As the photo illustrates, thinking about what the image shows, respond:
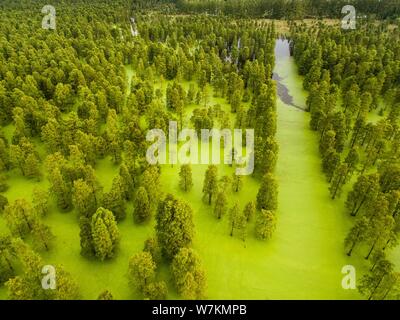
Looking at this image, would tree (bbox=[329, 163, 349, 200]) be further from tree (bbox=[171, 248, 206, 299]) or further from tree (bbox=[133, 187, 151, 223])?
tree (bbox=[133, 187, 151, 223])

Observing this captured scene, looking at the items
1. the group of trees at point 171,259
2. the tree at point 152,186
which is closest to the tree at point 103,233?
the group of trees at point 171,259

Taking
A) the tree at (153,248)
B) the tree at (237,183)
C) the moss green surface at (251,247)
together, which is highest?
the tree at (153,248)

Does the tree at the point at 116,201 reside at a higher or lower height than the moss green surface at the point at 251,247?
higher

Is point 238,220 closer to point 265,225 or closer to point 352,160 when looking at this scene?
point 265,225

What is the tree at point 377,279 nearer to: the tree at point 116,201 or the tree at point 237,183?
the tree at point 237,183

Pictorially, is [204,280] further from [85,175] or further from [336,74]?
[336,74]

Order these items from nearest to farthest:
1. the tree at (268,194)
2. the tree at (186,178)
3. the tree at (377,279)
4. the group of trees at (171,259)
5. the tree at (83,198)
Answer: the tree at (377,279) → the group of trees at (171,259) → the tree at (83,198) → the tree at (268,194) → the tree at (186,178)

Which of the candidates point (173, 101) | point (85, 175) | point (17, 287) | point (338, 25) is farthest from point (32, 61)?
point (338, 25)
